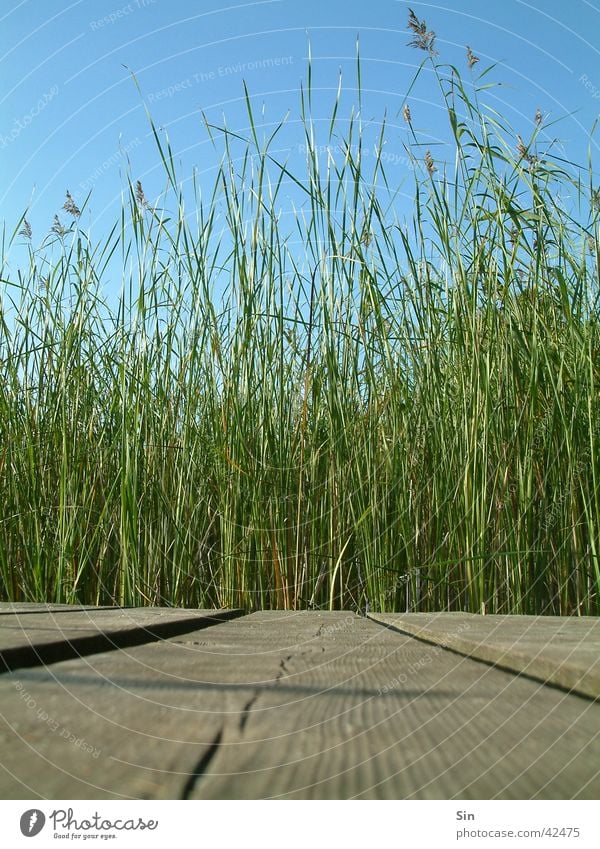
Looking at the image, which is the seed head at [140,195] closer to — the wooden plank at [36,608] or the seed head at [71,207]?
the seed head at [71,207]

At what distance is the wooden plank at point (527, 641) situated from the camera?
1.63 feet

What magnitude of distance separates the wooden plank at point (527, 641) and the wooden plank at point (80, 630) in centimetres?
29

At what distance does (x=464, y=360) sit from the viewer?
1741mm

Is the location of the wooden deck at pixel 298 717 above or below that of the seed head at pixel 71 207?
below

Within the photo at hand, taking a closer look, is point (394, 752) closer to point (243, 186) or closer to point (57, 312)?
point (243, 186)

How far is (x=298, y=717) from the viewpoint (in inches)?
16.9

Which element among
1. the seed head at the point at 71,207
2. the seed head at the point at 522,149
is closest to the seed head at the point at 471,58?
the seed head at the point at 522,149

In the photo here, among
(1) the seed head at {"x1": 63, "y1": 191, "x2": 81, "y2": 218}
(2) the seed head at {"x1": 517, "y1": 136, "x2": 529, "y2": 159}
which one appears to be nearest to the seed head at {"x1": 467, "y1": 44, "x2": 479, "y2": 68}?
(2) the seed head at {"x1": 517, "y1": 136, "x2": 529, "y2": 159}

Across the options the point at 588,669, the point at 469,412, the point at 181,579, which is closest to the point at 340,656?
the point at 588,669

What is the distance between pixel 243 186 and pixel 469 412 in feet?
3.14
